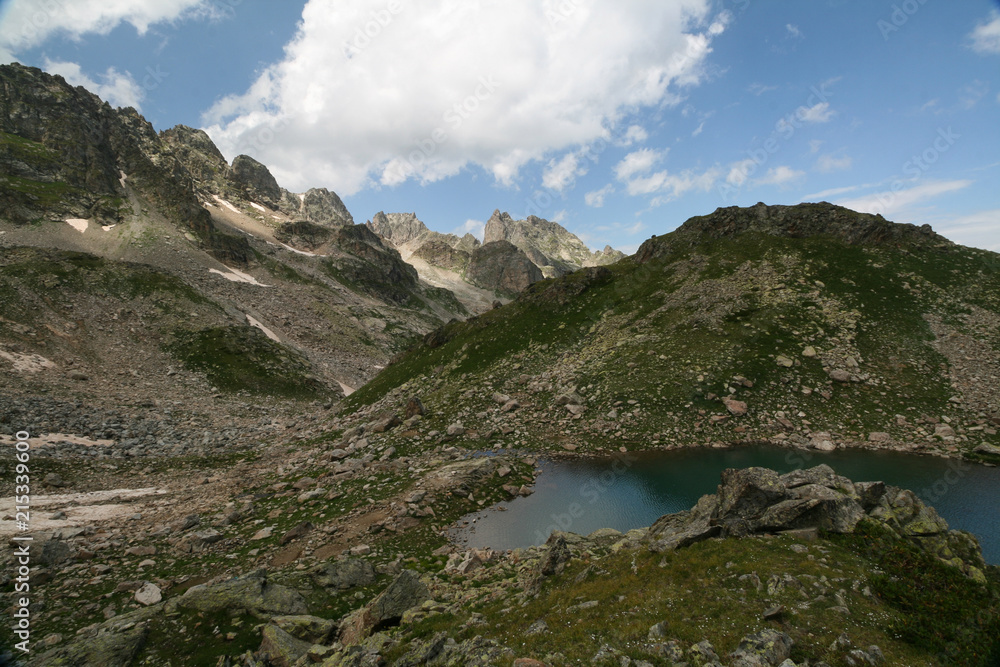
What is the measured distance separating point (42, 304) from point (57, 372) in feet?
74.8

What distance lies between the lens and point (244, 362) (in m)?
63.0

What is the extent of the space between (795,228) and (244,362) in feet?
276

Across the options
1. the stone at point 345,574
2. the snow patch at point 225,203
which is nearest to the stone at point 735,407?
the stone at point 345,574

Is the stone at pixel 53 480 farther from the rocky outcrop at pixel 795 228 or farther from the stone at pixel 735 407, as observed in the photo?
the rocky outcrop at pixel 795 228

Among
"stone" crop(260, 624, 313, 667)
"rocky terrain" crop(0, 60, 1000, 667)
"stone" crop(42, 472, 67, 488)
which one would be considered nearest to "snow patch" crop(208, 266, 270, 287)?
"rocky terrain" crop(0, 60, 1000, 667)

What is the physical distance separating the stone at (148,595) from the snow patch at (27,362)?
4342cm

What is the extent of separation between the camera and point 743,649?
982 cm

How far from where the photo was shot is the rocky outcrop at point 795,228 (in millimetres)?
50406

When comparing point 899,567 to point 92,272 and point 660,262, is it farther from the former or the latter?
point 92,272

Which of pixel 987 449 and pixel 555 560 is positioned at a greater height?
pixel 987 449

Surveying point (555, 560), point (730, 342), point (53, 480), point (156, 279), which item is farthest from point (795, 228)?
point (156, 279)

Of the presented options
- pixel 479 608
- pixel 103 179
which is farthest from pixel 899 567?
pixel 103 179

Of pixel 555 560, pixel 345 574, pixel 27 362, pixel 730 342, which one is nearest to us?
pixel 555 560

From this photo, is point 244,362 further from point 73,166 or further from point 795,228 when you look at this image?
point 73,166
